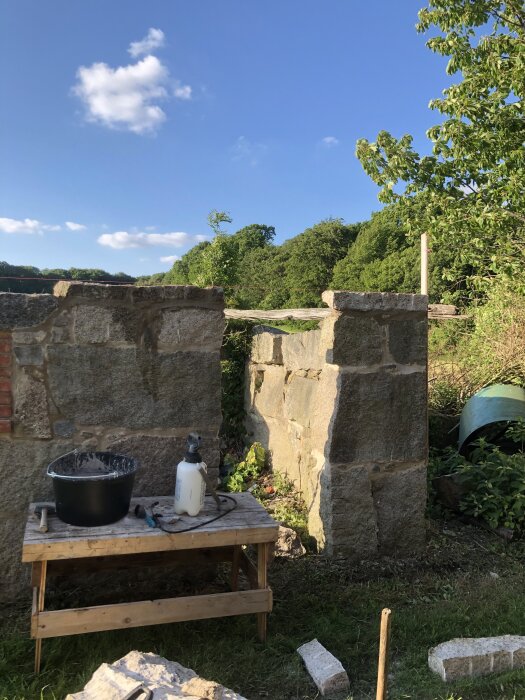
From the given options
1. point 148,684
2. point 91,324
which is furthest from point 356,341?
point 148,684

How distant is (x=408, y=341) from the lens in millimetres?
3672

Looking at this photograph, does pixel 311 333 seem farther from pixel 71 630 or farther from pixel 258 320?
pixel 71 630

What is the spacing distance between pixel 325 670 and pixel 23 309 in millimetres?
2168

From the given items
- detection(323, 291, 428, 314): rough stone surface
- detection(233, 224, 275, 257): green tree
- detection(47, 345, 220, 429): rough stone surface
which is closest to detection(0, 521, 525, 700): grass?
detection(47, 345, 220, 429): rough stone surface

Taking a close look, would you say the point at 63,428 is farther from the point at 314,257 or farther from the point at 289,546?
the point at 314,257

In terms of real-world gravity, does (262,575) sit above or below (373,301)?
below

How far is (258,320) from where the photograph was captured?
664 centimetres

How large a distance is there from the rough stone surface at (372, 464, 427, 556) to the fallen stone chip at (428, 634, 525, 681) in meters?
1.20

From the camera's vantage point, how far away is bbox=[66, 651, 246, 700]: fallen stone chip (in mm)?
1630

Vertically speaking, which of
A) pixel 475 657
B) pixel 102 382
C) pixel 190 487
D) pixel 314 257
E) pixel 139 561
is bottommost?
pixel 475 657

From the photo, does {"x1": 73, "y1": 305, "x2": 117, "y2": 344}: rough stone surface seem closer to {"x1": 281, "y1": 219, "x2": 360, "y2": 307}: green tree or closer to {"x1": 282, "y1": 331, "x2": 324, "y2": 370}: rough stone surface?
{"x1": 282, "y1": 331, "x2": 324, "y2": 370}: rough stone surface

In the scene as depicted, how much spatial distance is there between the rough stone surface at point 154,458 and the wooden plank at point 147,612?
0.67 m

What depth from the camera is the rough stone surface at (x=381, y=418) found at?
3504 mm

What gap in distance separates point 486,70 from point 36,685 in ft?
27.7
